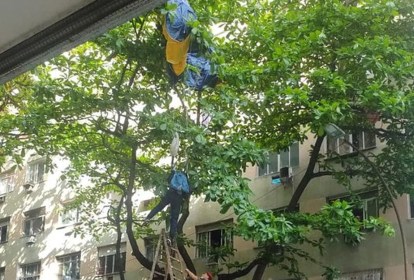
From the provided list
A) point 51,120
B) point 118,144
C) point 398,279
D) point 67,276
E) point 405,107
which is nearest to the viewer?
point 405,107

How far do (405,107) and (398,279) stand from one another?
4.24m

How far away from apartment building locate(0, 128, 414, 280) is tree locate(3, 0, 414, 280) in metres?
1.11

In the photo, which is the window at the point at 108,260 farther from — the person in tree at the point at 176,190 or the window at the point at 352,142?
the person in tree at the point at 176,190

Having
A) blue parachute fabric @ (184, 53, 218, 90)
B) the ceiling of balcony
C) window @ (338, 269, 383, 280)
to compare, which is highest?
blue parachute fabric @ (184, 53, 218, 90)

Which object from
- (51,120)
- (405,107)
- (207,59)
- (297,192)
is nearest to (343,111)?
(405,107)

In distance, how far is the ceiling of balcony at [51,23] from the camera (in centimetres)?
198

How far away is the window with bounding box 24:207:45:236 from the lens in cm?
2245

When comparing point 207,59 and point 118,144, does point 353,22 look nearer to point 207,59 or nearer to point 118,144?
point 207,59

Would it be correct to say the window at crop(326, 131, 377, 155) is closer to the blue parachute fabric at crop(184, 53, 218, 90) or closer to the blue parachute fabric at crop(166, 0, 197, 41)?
the blue parachute fabric at crop(184, 53, 218, 90)

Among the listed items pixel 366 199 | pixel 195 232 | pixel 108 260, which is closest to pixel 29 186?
pixel 108 260

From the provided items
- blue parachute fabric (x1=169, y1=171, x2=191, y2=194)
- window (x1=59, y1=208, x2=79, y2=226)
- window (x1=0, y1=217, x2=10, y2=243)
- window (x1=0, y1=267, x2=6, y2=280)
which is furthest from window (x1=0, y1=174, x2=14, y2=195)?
blue parachute fabric (x1=169, y1=171, x2=191, y2=194)

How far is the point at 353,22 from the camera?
11.4 m

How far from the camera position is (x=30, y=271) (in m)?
22.2

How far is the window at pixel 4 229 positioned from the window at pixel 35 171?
5.74 feet
